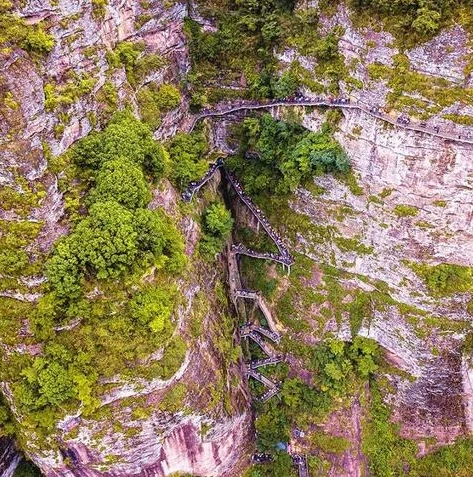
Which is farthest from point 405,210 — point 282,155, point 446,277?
point 282,155

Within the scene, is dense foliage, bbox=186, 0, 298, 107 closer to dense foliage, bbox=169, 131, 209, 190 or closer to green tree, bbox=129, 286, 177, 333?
dense foliage, bbox=169, 131, 209, 190

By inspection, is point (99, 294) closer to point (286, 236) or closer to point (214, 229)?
point (214, 229)

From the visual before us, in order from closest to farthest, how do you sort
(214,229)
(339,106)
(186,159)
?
(339,106) < (186,159) < (214,229)

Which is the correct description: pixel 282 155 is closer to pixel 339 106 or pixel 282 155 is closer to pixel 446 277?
pixel 339 106

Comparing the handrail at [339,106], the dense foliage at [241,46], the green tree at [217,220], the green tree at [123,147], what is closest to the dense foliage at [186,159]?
the handrail at [339,106]

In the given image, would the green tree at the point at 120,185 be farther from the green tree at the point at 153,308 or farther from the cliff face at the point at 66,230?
the green tree at the point at 153,308

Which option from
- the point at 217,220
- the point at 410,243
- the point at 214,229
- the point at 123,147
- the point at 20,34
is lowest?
the point at 410,243

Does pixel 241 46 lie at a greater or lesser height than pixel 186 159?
greater

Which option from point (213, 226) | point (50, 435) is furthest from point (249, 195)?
point (50, 435)

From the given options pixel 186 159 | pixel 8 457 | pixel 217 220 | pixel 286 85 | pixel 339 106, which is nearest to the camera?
pixel 339 106

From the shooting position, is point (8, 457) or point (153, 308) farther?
point (8, 457)
